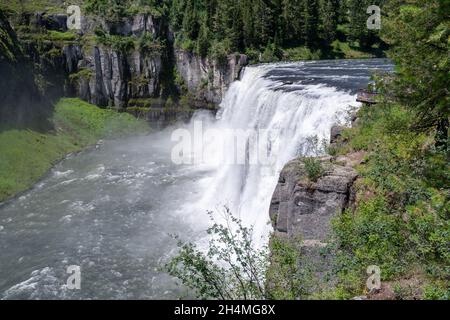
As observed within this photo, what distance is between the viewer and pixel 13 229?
28797 mm

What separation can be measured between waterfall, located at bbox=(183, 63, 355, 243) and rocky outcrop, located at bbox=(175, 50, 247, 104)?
895 centimetres

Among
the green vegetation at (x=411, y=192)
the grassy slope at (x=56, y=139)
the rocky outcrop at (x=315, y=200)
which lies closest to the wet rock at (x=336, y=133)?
the rocky outcrop at (x=315, y=200)

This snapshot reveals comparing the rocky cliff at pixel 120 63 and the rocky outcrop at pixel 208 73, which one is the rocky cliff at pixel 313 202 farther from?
the rocky cliff at pixel 120 63

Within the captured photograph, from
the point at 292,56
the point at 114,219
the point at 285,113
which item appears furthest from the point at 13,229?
the point at 292,56

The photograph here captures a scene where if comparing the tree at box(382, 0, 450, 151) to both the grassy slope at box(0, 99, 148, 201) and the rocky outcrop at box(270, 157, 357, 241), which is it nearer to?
the rocky outcrop at box(270, 157, 357, 241)

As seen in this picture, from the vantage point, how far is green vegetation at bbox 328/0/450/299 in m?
10.9

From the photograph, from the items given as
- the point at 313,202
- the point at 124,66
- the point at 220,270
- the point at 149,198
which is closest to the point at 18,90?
the point at 124,66

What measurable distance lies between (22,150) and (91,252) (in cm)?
1905

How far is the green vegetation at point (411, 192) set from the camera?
10898 millimetres

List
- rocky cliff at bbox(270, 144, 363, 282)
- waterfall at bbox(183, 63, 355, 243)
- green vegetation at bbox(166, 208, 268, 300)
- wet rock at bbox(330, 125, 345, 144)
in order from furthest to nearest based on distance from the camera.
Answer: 1. waterfall at bbox(183, 63, 355, 243)
2. wet rock at bbox(330, 125, 345, 144)
3. rocky cliff at bbox(270, 144, 363, 282)
4. green vegetation at bbox(166, 208, 268, 300)

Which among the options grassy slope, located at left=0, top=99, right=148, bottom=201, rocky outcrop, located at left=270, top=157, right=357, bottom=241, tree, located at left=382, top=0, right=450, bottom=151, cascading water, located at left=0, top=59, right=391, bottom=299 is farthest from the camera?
grassy slope, located at left=0, top=99, right=148, bottom=201

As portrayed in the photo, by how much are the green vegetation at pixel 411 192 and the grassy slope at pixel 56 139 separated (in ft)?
99.8

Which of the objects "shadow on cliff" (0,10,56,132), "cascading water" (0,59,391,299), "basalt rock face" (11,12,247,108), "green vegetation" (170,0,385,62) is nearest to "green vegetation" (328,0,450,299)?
"cascading water" (0,59,391,299)
